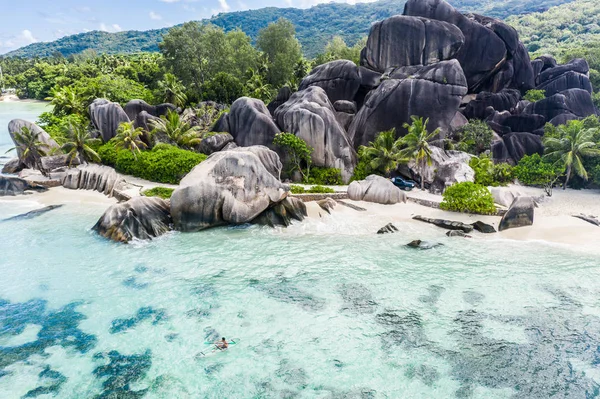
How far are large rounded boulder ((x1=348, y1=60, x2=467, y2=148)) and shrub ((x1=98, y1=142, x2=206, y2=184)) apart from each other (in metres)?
16.4

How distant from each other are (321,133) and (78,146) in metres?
21.2

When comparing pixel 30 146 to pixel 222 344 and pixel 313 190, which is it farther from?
pixel 222 344

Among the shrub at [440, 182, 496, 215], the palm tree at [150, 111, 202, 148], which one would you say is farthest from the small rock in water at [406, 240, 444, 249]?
the palm tree at [150, 111, 202, 148]

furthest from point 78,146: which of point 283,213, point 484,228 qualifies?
point 484,228

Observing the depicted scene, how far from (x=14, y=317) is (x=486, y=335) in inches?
716

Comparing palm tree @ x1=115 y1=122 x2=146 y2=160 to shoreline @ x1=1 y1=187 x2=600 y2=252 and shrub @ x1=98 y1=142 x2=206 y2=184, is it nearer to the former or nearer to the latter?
shrub @ x1=98 y1=142 x2=206 y2=184

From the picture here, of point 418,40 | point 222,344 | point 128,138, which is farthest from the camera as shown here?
point 418,40

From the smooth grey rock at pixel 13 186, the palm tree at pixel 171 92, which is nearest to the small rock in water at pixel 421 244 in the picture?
the smooth grey rock at pixel 13 186

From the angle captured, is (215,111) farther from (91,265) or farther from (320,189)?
(91,265)

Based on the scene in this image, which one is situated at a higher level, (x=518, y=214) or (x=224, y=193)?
(x=224, y=193)

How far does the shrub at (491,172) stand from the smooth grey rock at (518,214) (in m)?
7.42

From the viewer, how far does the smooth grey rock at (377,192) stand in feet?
87.4

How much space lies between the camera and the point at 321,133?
31141 millimetres

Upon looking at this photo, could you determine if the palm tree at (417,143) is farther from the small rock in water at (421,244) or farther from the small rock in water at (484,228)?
the small rock in water at (421,244)
